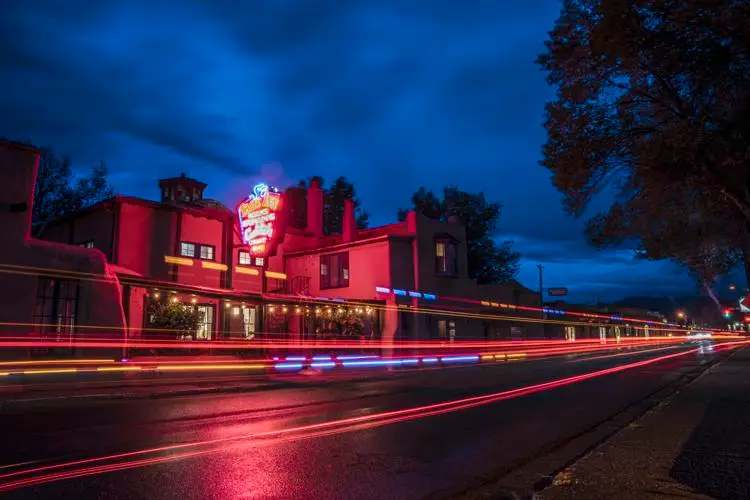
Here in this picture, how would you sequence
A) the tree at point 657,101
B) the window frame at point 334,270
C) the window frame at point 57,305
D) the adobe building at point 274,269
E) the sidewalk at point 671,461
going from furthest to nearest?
the window frame at point 334,270 < the adobe building at point 274,269 < the window frame at point 57,305 < the tree at point 657,101 < the sidewalk at point 671,461

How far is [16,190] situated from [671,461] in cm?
1880

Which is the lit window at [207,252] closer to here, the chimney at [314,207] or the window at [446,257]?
the chimney at [314,207]

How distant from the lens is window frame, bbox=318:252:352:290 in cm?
3494

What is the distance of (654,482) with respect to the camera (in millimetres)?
5836

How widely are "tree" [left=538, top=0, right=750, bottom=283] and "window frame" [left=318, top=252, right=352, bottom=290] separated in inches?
917

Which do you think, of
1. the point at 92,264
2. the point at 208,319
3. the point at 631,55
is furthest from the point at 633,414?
the point at 208,319

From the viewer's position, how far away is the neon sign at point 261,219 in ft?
83.6

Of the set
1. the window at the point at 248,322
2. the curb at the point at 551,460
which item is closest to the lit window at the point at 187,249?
the window at the point at 248,322

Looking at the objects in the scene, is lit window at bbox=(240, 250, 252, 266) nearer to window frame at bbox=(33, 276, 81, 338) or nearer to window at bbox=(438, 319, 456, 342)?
window frame at bbox=(33, 276, 81, 338)

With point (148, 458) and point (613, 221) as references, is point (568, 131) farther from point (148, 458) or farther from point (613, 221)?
point (148, 458)

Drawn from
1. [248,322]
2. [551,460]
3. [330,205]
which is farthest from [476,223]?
[551,460]

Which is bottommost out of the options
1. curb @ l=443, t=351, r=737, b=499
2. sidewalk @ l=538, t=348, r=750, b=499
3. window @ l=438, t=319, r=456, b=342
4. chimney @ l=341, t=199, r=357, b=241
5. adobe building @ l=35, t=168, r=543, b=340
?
curb @ l=443, t=351, r=737, b=499

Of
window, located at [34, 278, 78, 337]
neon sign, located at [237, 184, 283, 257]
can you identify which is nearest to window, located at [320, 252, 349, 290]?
neon sign, located at [237, 184, 283, 257]

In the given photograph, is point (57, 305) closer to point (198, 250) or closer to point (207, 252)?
point (198, 250)
